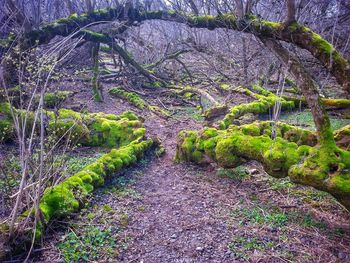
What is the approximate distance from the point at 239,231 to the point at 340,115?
546 cm

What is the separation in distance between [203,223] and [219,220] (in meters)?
0.24

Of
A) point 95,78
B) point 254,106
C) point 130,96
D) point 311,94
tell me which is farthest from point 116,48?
point 311,94

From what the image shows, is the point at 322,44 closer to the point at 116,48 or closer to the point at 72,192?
the point at 72,192

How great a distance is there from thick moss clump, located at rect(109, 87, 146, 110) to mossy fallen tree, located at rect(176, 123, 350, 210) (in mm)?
4508

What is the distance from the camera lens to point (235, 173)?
216 inches

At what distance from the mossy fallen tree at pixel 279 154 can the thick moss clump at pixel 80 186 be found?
1.21m

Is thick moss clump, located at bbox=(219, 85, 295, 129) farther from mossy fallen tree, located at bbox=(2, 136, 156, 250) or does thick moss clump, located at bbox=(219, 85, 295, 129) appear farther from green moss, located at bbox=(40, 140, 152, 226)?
mossy fallen tree, located at bbox=(2, 136, 156, 250)

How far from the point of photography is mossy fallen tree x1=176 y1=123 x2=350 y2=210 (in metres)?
3.60

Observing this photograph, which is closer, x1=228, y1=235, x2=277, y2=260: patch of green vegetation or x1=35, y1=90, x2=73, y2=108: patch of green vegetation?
x1=228, y1=235, x2=277, y2=260: patch of green vegetation

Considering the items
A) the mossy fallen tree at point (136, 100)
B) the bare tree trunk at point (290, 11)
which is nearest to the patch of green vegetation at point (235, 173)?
the bare tree trunk at point (290, 11)

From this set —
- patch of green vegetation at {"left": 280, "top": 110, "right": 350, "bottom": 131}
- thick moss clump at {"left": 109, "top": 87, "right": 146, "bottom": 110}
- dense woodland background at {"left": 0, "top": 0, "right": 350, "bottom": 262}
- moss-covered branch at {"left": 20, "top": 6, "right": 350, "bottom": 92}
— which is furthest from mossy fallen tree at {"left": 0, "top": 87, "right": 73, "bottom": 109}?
patch of green vegetation at {"left": 280, "top": 110, "right": 350, "bottom": 131}

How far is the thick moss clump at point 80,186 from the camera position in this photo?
3803mm

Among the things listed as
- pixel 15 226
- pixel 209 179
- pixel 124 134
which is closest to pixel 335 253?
pixel 209 179

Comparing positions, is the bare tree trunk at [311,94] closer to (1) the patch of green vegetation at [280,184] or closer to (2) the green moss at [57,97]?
(1) the patch of green vegetation at [280,184]
